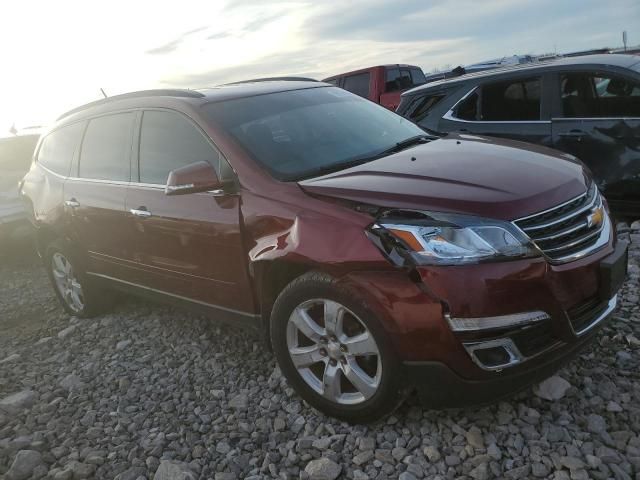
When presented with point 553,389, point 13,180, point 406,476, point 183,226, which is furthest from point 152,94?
point 13,180

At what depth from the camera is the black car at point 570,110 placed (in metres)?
4.89

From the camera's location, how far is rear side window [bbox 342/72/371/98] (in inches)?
478

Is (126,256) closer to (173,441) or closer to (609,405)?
(173,441)

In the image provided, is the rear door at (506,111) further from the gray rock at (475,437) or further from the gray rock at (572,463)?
the gray rock at (572,463)

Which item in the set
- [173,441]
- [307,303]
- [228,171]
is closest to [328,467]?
[307,303]

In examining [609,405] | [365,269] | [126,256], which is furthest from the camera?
[126,256]

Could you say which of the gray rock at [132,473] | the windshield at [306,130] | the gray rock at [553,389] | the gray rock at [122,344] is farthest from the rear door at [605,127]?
the gray rock at [132,473]

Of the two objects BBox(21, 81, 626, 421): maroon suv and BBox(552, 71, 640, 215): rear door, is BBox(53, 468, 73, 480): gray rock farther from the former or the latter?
BBox(552, 71, 640, 215): rear door

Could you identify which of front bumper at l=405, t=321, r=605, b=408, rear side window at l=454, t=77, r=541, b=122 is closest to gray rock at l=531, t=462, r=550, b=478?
front bumper at l=405, t=321, r=605, b=408

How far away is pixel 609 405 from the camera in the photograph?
2.70 m

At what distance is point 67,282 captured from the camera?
16.9 ft

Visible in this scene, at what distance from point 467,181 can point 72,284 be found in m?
3.81

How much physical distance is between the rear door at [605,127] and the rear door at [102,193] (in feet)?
12.2

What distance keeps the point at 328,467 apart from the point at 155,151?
88.6 inches
